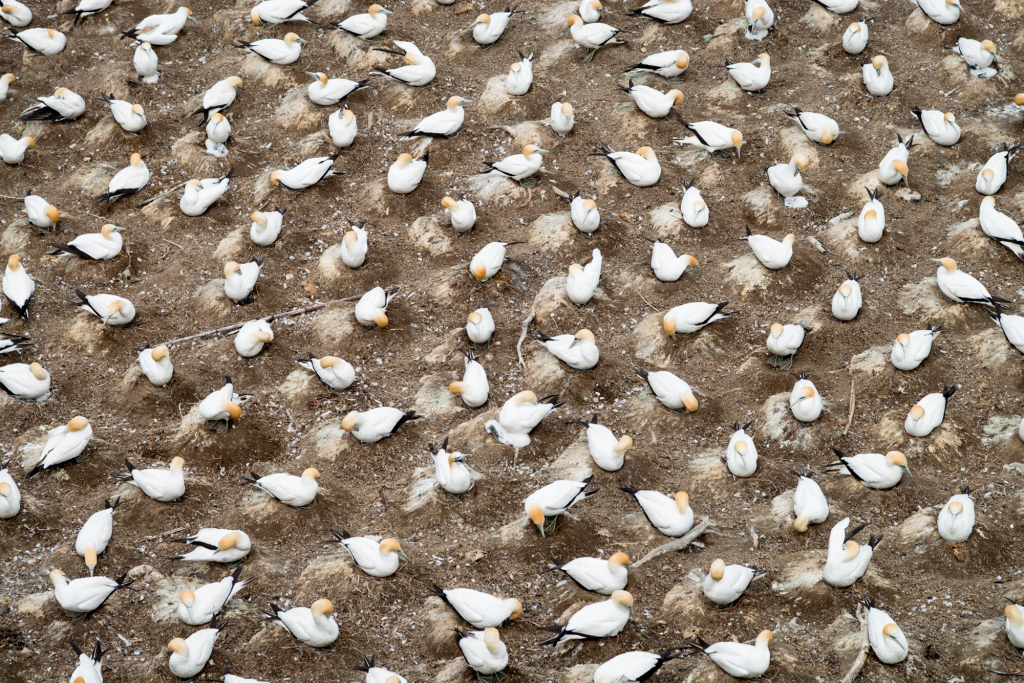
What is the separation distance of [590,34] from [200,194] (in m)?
6.14

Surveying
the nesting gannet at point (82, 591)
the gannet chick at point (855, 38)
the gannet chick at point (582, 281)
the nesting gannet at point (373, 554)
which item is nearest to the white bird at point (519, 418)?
the gannet chick at point (582, 281)

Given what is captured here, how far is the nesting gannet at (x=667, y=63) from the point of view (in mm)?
14562

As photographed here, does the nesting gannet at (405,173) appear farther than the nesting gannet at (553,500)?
Yes

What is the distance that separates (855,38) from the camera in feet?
48.6

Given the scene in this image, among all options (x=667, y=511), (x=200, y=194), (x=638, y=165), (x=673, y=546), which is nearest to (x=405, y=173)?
(x=200, y=194)

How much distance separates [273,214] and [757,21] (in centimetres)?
785

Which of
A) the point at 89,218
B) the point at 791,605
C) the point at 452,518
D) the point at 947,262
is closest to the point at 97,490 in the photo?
the point at 452,518

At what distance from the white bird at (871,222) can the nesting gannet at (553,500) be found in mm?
5111

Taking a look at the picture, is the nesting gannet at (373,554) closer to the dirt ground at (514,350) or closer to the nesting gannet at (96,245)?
the dirt ground at (514,350)

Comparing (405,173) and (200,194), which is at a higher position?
(405,173)

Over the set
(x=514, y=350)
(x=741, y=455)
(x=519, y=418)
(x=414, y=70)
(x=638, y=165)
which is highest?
(x=414, y=70)

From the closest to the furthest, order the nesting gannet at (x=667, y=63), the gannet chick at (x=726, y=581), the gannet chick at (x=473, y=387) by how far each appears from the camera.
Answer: the gannet chick at (x=726, y=581), the gannet chick at (x=473, y=387), the nesting gannet at (x=667, y=63)

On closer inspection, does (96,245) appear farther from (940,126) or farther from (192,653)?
(940,126)

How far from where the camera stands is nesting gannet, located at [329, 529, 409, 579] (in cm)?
918
